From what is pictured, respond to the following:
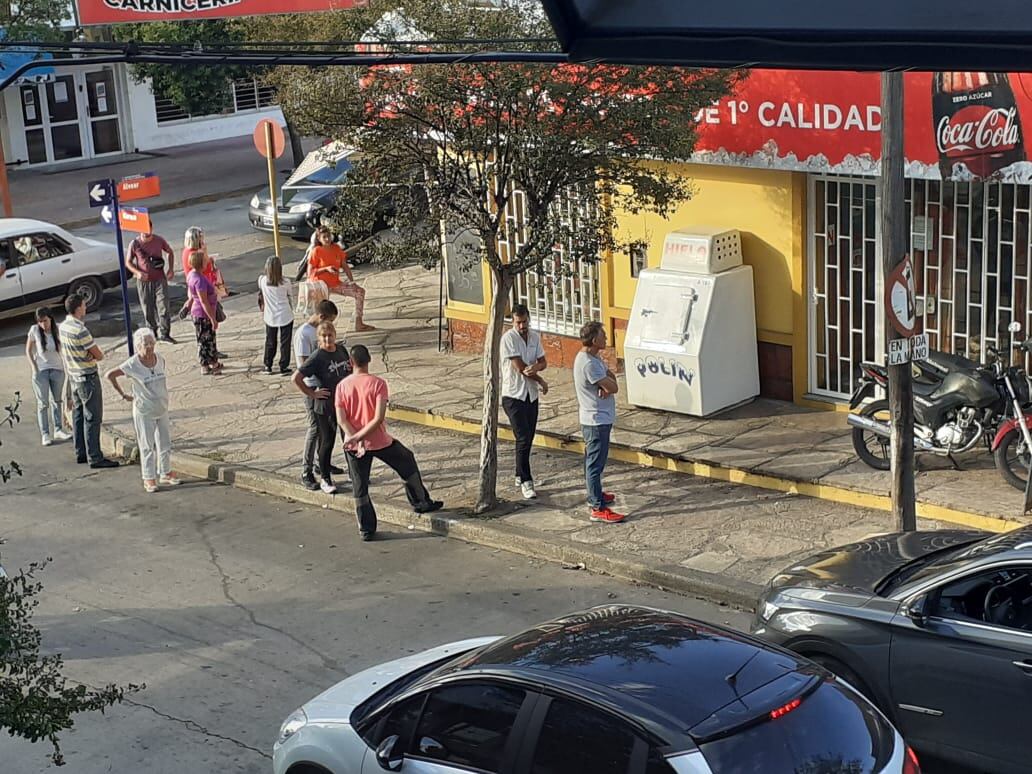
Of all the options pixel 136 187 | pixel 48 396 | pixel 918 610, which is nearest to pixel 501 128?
pixel 918 610

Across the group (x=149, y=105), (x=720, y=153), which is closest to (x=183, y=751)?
(x=720, y=153)

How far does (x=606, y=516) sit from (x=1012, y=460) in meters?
3.43

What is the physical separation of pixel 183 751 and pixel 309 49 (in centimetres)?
850

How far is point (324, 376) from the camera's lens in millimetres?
12961

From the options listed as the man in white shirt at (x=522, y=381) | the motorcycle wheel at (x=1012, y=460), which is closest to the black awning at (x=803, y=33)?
the motorcycle wheel at (x=1012, y=460)

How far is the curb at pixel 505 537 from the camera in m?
10.5

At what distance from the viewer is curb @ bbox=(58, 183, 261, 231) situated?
94.6 feet

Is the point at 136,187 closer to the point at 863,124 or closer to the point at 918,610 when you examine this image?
the point at 863,124

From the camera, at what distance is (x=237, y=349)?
62.3 feet

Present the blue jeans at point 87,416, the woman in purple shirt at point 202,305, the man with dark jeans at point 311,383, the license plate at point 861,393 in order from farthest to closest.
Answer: the woman in purple shirt at point 202,305 < the blue jeans at point 87,416 < the man with dark jeans at point 311,383 < the license plate at point 861,393

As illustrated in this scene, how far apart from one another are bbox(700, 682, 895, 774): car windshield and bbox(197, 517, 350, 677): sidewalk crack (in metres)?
4.64

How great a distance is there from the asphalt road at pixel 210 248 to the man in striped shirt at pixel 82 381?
6.25m

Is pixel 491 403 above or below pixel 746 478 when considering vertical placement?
above

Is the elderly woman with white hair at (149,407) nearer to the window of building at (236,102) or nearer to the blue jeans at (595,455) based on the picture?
the blue jeans at (595,455)
